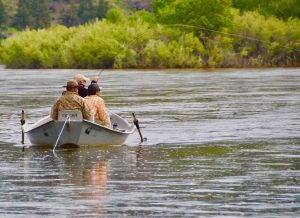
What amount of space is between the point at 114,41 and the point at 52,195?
68.3 metres

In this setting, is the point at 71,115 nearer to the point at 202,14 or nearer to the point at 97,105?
the point at 97,105

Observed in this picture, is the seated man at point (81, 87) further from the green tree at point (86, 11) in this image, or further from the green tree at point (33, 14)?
the green tree at point (86, 11)

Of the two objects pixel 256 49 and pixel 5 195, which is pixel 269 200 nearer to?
pixel 5 195

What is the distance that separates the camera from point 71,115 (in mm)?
19828

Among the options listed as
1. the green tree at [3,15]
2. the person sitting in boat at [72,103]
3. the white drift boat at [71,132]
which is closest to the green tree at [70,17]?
the green tree at [3,15]

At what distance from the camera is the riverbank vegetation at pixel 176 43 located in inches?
3039

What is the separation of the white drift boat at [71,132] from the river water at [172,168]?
20 cm

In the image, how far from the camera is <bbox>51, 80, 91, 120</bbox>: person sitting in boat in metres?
19.9

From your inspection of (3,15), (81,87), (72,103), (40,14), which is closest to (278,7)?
(81,87)

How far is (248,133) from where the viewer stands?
925 inches

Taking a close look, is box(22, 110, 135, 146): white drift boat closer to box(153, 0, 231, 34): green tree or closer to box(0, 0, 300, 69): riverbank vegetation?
box(0, 0, 300, 69): riverbank vegetation

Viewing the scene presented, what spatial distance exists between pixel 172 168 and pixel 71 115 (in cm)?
357

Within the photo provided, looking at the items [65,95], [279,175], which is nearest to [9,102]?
[65,95]

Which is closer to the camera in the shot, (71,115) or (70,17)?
(71,115)
